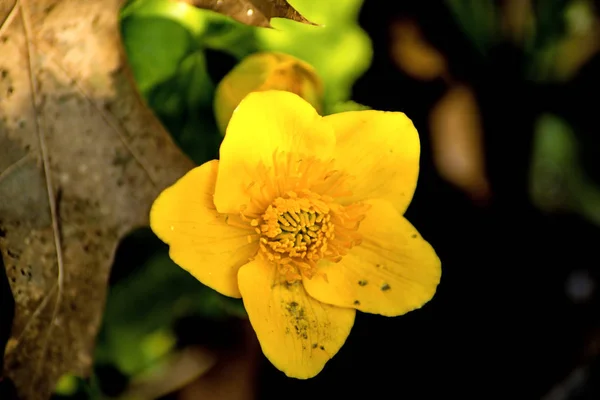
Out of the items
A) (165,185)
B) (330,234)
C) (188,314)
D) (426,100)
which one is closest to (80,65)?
(165,185)

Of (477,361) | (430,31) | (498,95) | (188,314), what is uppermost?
(430,31)

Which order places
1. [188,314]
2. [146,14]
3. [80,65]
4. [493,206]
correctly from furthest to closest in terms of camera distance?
[493,206], [188,314], [146,14], [80,65]

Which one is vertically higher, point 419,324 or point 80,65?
point 80,65

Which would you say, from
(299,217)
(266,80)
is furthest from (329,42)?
(299,217)

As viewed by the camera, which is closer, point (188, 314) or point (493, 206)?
point (188, 314)

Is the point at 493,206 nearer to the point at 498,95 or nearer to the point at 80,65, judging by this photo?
the point at 498,95

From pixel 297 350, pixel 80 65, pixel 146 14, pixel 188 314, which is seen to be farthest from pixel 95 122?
pixel 188 314

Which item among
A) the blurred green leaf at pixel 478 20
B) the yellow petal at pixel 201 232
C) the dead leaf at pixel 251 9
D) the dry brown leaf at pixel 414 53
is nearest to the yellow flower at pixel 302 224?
the yellow petal at pixel 201 232

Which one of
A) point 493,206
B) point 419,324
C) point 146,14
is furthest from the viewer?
point 493,206
